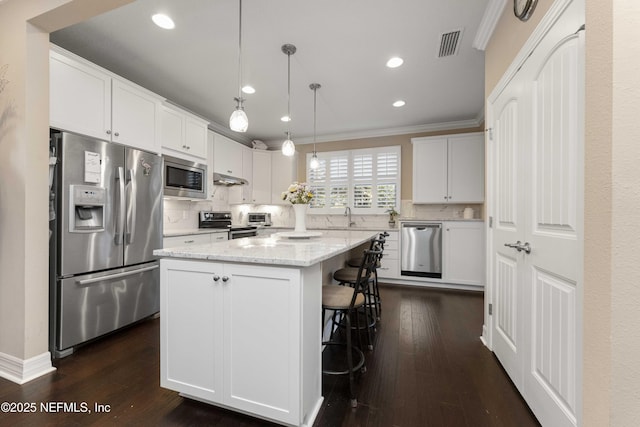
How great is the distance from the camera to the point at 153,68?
283 centimetres

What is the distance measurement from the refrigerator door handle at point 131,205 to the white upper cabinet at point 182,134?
0.66m

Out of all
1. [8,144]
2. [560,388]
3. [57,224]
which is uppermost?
[8,144]

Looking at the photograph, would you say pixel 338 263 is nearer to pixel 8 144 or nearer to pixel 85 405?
pixel 85 405

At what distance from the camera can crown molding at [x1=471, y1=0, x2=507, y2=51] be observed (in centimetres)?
189

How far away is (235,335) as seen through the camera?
138cm

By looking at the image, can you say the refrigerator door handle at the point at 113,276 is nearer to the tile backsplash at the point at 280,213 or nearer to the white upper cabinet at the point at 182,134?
the tile backsplash at the point at 280,213

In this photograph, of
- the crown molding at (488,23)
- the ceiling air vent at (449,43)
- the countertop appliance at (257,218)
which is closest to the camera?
the crown molding at (488,23)

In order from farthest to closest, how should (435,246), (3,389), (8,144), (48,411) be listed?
(435,246), (8,144), (3,389), (48,411)

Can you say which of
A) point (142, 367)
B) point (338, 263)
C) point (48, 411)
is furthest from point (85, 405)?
point (338, 263)

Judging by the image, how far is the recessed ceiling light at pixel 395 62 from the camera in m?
2.64

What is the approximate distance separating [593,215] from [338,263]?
2.11m

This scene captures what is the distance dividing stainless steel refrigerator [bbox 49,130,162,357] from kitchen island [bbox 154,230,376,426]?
3.84 feet

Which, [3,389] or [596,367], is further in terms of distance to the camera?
[3,389]

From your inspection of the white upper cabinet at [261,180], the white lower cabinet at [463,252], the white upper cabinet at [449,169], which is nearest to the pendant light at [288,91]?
the white upper cabinet at [261,180]
